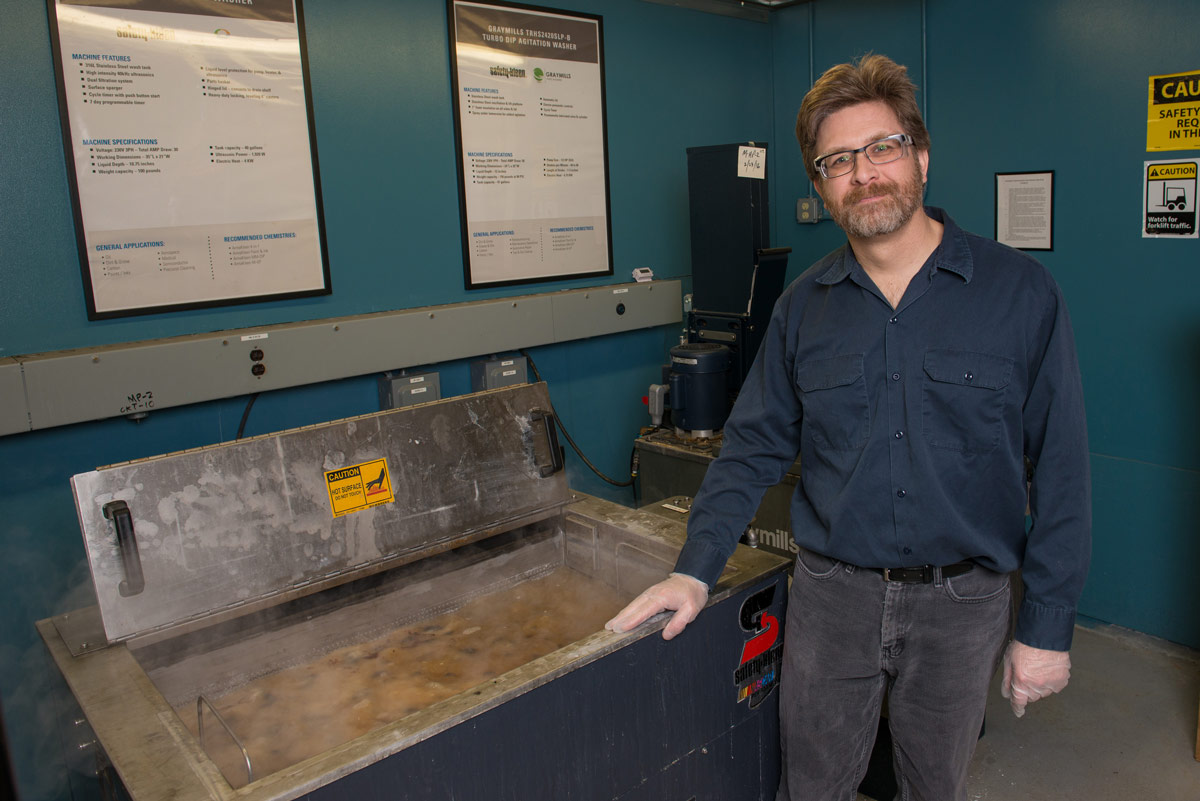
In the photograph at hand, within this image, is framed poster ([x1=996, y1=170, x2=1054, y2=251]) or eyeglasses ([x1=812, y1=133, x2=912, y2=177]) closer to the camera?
eyeglasses ([x1=812, y1=133, x2=912, y2=177])

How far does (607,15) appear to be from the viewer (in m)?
3.12

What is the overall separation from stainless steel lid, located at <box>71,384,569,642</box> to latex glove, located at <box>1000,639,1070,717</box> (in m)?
1.01

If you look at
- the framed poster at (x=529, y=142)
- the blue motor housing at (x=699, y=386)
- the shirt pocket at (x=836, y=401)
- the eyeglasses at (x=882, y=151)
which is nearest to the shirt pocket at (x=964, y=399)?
the shirt pocket at (x=836, y=401)

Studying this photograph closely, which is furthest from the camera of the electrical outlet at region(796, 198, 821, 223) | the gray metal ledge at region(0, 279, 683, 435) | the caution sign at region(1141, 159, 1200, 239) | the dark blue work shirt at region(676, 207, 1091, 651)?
the electrical outlet at region(796, 198, 821, 223)

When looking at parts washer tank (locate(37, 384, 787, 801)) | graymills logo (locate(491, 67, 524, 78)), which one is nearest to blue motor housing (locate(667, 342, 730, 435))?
parts washer tank (locate(37, 384, 787, 801))

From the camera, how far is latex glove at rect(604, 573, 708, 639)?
→ 4.84ft

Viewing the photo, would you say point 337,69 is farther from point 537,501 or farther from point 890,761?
point 890,761

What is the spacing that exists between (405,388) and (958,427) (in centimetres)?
164

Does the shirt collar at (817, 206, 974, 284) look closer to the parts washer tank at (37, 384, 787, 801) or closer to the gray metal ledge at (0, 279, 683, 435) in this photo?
the parts washer tank at (37, 384, 787, 801)

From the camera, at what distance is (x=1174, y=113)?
2.73 metres

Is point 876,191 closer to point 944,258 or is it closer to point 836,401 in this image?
point 944,258

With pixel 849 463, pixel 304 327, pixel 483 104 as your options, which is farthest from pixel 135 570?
pixel 483 104

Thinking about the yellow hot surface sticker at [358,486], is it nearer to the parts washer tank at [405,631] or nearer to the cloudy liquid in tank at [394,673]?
the parts washer tank at [405,631]

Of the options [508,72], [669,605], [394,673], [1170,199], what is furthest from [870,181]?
[1170,199]
